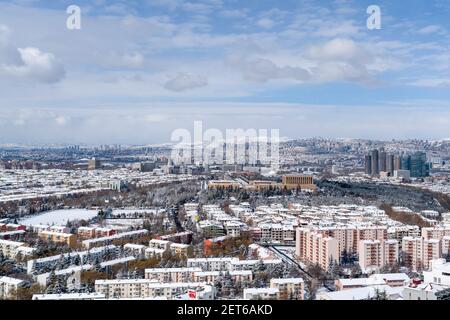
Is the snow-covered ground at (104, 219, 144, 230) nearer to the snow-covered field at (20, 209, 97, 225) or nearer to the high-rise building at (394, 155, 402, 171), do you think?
the snow-covered field at (20, 209, 97, 225)

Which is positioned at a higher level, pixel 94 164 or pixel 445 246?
pixel 94 164

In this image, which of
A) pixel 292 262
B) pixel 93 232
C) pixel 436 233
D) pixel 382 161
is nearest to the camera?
pixel 292 262

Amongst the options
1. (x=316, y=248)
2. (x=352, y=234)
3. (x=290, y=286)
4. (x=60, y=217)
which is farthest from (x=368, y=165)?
(x=290, y=286)

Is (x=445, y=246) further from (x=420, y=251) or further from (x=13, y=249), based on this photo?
(x=13, y=249)
